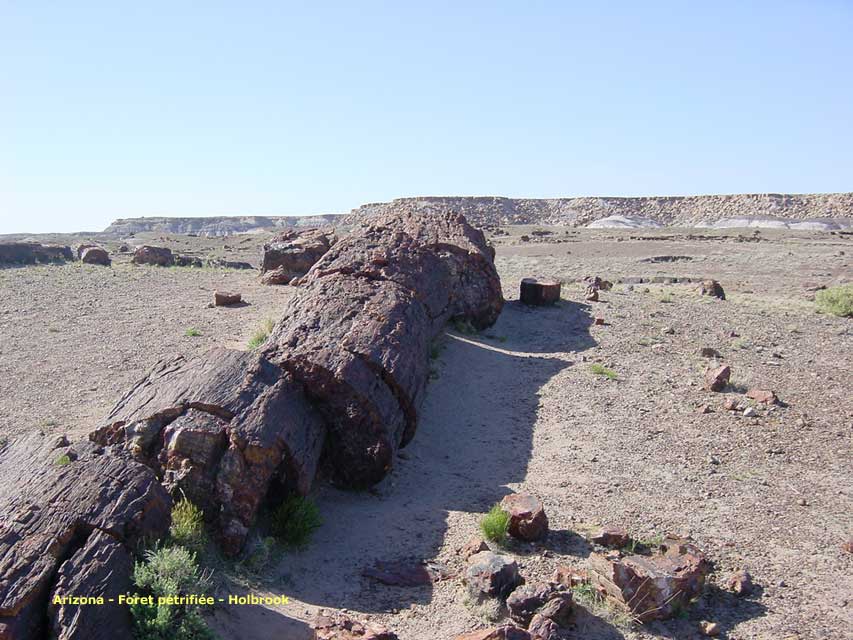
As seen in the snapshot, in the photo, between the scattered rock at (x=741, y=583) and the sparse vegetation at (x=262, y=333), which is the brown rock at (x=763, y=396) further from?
the sparse vegetation at (x=262, y=333)

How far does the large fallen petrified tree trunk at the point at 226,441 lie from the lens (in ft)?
16.5

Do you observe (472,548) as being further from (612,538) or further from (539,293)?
(539,293)

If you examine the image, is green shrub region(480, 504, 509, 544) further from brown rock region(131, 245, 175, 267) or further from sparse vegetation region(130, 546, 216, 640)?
brown rock region(131, 245, 175, 267)

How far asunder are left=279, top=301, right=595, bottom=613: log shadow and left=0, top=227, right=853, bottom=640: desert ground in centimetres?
3

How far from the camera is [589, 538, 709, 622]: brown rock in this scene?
613 centimetres

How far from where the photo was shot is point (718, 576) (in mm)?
6742

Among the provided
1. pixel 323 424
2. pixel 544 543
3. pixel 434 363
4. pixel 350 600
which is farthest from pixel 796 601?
pixel 434 363

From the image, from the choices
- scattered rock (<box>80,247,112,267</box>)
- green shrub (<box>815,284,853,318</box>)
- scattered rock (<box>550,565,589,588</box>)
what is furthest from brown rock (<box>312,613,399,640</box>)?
scattered rock (<box>80,247,112,267</box>)

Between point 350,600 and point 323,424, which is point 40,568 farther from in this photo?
point 323,424

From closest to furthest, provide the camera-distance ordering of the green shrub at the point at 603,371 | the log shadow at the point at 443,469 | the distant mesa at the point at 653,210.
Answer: the log shadow at the point at 443,469 → the green shrub at the point at 603,371 → the distant mesa at the point at 653,210

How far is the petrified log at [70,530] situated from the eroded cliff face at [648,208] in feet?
256

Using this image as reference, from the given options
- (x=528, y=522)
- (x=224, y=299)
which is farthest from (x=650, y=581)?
(x=224, y=299)

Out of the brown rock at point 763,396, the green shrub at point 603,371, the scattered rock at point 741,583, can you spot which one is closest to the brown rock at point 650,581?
the scattered rock at point 741,583

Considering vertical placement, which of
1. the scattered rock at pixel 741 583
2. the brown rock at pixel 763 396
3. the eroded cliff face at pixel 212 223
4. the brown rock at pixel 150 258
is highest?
the eroded cliff face at pixel 212 223
